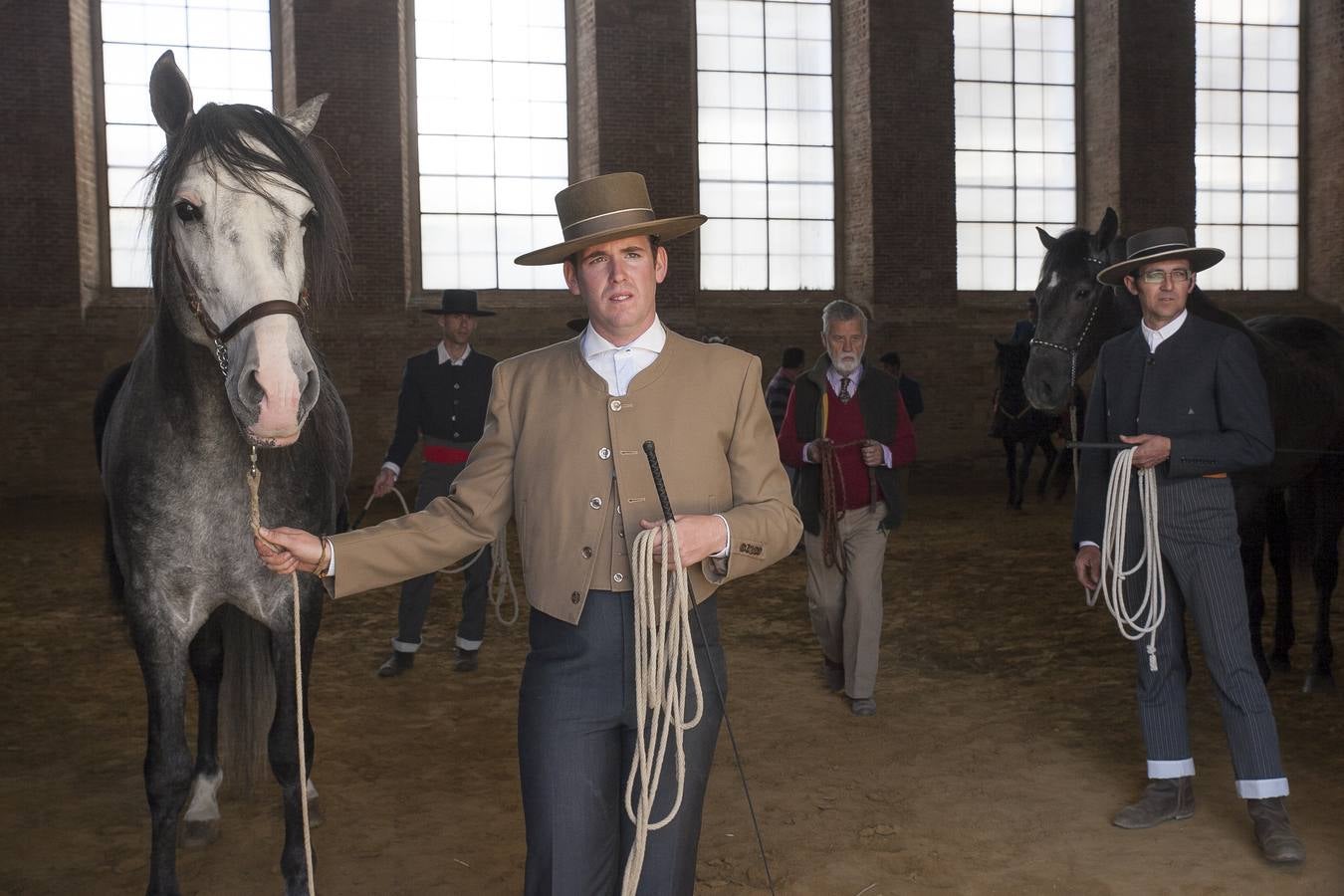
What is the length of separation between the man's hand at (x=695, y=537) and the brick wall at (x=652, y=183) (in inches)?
508

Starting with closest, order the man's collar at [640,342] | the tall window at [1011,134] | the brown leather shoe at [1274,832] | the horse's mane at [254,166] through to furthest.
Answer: the man's collar at [640,342]
the horse's mane at [254,166]
the brown leather shoe at [1274,832]
the tall window at [1011,134]

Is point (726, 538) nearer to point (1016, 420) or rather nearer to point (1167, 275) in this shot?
point (1167, 275)

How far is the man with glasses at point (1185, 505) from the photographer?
12.1 feet

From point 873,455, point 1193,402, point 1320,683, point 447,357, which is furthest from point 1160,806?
point 447,357

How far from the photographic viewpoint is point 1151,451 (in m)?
3.70

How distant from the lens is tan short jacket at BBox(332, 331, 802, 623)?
7.38ft

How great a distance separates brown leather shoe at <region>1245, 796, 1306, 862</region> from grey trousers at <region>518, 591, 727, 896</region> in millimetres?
2212

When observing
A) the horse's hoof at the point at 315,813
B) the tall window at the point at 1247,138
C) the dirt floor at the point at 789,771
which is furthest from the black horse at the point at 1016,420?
the horse's hoof at the point at 315,813

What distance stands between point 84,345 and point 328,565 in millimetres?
13607

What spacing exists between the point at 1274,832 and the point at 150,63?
1486cm

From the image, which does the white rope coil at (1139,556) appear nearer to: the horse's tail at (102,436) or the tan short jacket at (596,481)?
the tan short jacket at (596,481)

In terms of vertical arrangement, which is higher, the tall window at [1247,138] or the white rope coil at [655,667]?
the tall window at [1247,138]

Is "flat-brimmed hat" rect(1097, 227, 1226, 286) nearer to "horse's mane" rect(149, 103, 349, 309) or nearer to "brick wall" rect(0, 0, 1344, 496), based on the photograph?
"horse's mane" rect(149, 103, 349, 309)

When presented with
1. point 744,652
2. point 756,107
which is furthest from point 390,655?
point 756,107
